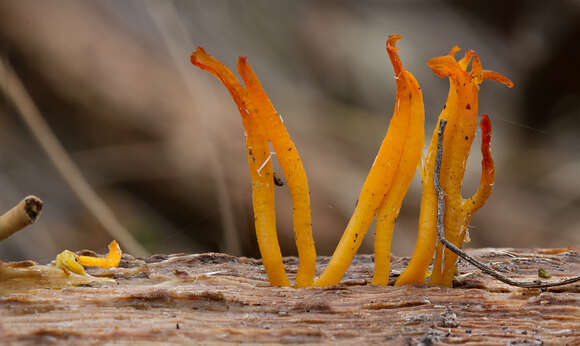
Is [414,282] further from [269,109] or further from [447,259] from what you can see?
[269,109]

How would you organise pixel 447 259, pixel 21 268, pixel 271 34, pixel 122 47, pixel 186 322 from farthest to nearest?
pixel 271 34 < pixel 122 47 < pixel 447 259 < pixel 21 268 < pixel 186 322

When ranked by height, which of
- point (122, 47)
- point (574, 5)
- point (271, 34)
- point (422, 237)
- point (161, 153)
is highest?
point (574, 5)

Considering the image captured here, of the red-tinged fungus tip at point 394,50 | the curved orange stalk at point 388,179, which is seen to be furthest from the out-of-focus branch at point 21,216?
the red-tinged fungus tip at point 394,50

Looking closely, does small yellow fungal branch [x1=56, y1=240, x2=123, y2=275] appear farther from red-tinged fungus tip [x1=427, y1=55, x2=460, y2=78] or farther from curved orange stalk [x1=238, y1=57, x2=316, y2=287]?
red-tinged fungus tip [x1=427, y1=55, x2=460, y2=78]

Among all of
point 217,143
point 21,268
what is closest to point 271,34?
point 217,143

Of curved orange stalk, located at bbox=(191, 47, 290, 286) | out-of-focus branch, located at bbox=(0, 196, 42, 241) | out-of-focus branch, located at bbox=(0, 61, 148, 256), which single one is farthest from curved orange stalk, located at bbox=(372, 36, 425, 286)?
out-of-focus branch, located at bbox=(0, 61, 148, 256)

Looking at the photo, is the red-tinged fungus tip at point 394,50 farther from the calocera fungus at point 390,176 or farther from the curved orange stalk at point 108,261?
the curved orange stalk at point 108,261

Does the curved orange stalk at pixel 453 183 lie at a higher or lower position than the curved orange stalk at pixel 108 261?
higher

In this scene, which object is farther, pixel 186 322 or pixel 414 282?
pixel 414 282
